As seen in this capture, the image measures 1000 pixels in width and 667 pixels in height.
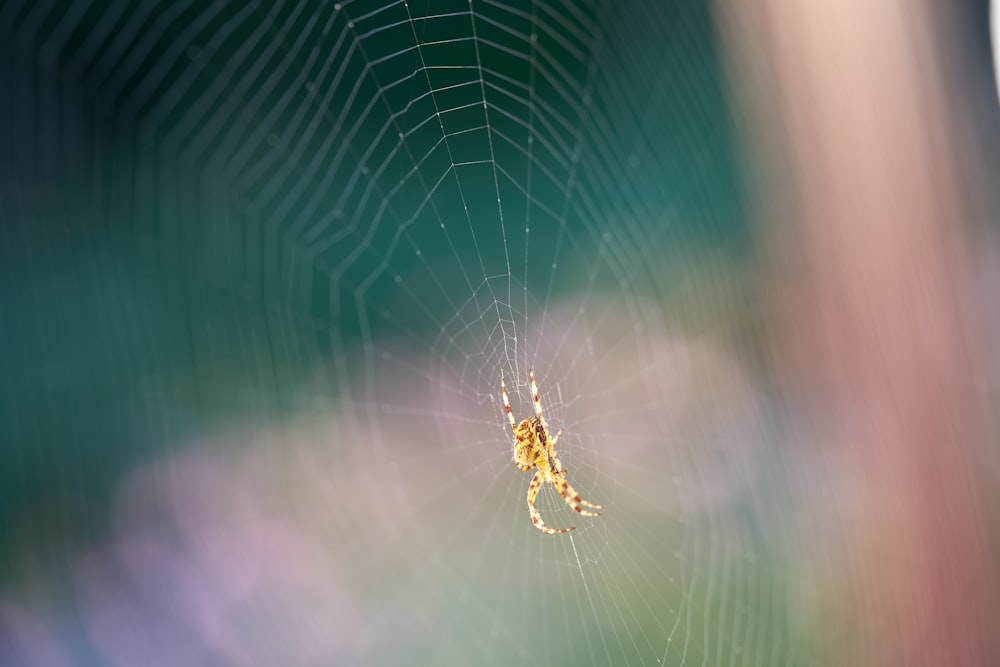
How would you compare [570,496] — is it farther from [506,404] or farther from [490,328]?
[490,328]

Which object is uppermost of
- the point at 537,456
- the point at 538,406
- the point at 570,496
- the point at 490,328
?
the point at 490,328

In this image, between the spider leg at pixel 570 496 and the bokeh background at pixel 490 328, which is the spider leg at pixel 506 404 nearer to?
the bokeh background at pixel 490 328

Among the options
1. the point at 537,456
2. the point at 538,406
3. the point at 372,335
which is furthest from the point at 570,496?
the point at 372,335

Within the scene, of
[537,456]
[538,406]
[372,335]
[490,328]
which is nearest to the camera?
[372,335]

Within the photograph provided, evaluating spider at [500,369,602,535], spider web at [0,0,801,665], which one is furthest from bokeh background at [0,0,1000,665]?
spider at [500,369,602,535]

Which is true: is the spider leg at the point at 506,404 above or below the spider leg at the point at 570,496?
above

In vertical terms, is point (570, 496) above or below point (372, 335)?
below

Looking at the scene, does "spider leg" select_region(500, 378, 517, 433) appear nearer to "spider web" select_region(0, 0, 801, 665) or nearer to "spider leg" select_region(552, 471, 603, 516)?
"spider web" select_region(0, 0, 801, 665)

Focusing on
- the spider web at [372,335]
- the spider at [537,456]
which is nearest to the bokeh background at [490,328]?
the spider web at [372,335]
